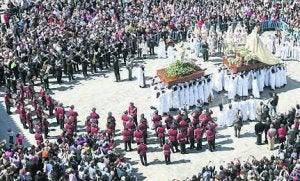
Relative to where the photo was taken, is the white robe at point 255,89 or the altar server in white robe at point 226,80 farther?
the altar server in white robe at point 226,80

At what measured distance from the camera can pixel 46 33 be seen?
36.3 m

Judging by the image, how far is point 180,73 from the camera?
→ 2948cm

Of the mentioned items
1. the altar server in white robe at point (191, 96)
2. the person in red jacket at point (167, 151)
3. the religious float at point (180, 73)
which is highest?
the religious float at point (180, 73)

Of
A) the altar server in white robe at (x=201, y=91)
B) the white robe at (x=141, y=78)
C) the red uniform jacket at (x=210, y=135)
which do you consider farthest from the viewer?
the white robe at (x=141, y=78)

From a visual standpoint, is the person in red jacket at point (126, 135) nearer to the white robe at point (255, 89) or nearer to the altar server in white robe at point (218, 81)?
the altar server in white robe at point (218, 81)

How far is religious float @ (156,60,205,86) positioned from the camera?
29.5 m

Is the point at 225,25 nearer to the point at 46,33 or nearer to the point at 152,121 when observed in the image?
the point at 46,33

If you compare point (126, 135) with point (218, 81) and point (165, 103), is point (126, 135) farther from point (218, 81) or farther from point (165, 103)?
point (218, 81)

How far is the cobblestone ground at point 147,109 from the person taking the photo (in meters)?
25.4

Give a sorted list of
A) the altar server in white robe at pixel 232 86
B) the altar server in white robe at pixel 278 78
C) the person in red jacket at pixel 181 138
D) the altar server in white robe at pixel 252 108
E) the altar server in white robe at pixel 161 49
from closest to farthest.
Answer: the person in red jacket at pixel 181 138 < the altar server in white robe at pixel 252 108 < the altar server in white robe at pixel 232 86 < the altar server in white robe at pixel 278 78 < the altar server in white robe at pixel 161 49

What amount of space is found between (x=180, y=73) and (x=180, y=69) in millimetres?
199

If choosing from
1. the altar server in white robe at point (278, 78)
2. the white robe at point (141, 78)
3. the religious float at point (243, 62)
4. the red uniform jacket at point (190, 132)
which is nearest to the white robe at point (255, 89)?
the religious float at point (243, 62)

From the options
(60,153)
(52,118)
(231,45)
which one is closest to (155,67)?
(231,45)

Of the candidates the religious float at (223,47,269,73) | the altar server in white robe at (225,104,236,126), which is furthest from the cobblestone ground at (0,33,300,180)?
the religious float at (223,47,269,73)
